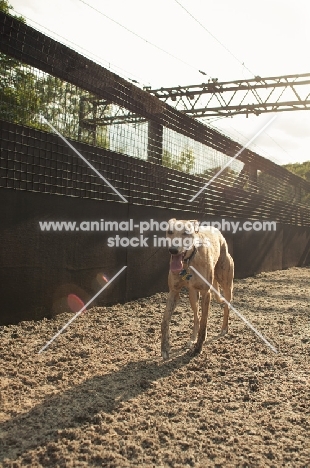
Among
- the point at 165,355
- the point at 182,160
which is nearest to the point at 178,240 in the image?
the point at 165,355

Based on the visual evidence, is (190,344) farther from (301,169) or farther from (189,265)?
(301,169)

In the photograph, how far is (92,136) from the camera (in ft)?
22.6

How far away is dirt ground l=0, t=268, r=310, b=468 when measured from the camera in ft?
8.39

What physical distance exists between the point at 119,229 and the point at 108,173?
38.9 inches

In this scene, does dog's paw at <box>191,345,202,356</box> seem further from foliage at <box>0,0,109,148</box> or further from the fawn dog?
foliage at <box>0,0,109,148</box>

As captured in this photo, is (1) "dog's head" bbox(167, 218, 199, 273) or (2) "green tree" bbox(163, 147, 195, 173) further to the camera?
(2) "green tree" bbox(163, 147, 195, 173)

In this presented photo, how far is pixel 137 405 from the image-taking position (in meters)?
3.26

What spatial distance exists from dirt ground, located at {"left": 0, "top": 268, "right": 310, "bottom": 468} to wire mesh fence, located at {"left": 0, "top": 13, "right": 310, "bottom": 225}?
217 centimetres

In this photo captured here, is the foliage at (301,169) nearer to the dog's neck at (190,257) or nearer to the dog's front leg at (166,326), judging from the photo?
the dog's neck at (190,257)

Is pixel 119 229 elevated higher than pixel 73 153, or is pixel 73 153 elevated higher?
pixel 73 153

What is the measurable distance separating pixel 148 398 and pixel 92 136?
4631 millimetres

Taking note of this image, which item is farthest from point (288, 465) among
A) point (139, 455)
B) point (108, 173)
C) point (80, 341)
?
point (108, 173)

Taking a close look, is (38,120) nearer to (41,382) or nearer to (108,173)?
(108,173)

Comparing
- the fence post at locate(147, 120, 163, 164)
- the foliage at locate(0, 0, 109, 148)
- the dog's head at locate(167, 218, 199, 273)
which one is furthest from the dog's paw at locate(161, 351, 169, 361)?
the fence post at locate(147, 120, 163, 164)
